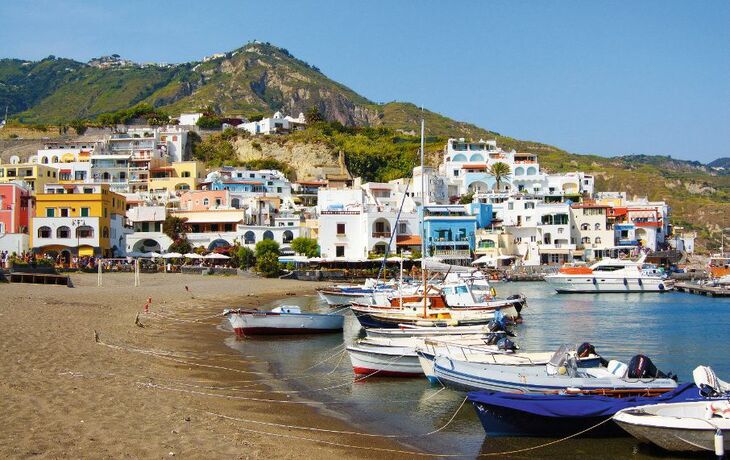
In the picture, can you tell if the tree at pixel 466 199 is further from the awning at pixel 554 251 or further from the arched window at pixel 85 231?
the arched window at pixel 85 231

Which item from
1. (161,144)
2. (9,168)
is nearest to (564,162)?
(161,144)

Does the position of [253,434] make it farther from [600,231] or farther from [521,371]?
[600,231]

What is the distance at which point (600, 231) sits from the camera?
78125 mm

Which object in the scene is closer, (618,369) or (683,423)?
(683,423)

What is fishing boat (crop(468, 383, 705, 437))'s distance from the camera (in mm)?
13688

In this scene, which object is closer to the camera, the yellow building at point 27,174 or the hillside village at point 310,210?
the hillside village at point 310,210

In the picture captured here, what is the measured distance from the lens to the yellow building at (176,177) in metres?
87.2

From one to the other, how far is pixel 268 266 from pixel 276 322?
33.9 meters

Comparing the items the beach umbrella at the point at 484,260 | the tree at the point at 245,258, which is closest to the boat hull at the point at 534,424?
the tree at the point at 245,258

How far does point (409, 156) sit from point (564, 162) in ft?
175

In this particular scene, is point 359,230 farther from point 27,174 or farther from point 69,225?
point 27,174

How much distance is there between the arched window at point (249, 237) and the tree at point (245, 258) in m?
3.91

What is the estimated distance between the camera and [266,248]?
214 ft

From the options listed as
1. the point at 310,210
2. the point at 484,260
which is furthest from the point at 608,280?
the point at 310,210
